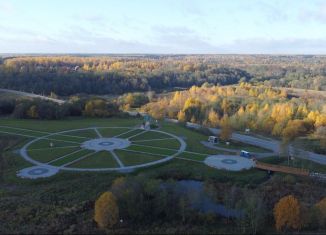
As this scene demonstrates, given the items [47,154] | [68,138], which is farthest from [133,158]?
[68,138]

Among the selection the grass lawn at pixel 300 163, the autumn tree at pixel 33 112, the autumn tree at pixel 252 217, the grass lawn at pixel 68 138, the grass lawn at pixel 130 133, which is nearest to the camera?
the autumn tree at pixel 252 217

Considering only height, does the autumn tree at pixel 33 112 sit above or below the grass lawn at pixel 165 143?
above

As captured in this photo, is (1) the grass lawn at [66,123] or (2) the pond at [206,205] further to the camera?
(1) the grass lawn at [66,123]

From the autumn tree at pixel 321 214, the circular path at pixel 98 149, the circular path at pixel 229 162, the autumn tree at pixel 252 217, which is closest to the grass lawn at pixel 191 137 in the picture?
the circular path at pixel 98 149

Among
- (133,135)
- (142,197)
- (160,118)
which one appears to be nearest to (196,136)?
(133,135)

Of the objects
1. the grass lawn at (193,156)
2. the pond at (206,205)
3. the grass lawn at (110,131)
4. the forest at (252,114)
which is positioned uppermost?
the forest at (252,114)

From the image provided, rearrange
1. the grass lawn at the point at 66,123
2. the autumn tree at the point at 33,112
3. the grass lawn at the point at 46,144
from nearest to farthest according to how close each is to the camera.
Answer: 1. the grass lawn at the point at 46,144
2. the grass lawn at the point at 66,123
3. the autumn tree at the point at 33,112

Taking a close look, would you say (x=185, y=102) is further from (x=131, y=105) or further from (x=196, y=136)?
(x=196, y=136)

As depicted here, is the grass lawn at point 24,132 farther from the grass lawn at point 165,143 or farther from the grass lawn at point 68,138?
the grass lawn at point 165,143

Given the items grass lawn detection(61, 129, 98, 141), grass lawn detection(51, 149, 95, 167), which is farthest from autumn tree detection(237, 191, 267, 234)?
grass lawn detection(61, 129, 98, 141)
